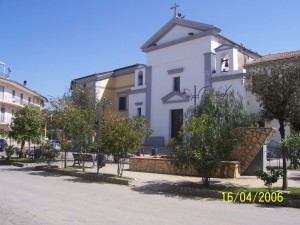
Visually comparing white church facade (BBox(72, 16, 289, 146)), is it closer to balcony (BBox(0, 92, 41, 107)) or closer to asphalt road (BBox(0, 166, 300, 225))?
asphalt road (BBox(0, 166, 300, 225))

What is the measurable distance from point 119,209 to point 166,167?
790 centimetres

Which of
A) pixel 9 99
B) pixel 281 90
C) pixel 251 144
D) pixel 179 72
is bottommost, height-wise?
pixel 251 144

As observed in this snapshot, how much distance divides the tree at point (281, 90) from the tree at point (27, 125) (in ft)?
50.8

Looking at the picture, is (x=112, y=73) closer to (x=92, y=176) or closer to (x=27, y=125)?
(x=27, y=125)

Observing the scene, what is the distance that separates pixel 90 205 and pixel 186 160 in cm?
413

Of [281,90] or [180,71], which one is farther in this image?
[180,71]

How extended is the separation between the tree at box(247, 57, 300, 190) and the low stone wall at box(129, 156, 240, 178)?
10.9 ft

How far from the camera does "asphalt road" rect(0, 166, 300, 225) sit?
25.3ft
